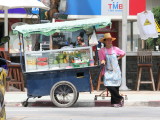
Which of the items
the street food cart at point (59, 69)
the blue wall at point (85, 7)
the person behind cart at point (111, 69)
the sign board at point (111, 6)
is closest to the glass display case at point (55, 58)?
the street food cart at point (59, 69)

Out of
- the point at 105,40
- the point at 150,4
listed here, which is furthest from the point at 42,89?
the point at 150,4

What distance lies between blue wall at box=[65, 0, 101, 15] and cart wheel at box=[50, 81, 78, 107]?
343 inches

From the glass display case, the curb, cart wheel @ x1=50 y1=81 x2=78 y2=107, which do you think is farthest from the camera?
the curb

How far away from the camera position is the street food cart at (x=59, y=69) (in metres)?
13.9

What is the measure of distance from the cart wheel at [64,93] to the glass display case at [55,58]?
19.6 inches

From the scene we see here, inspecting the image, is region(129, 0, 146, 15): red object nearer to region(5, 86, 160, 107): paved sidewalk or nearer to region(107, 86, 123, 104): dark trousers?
region(5, 86, 160, 107): paved sidewalk

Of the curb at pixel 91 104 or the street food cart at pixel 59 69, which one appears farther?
the curb at pixel 91 104

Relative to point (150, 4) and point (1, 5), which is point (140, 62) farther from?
point (150, 4)

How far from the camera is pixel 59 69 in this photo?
13984 millimetres

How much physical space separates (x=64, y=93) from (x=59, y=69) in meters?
0.64

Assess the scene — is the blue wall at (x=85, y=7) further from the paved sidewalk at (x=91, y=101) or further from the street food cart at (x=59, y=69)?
the street food cart at (x=59, y=69)

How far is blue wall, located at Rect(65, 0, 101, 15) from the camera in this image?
22359 millimetres

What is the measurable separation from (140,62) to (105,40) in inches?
174

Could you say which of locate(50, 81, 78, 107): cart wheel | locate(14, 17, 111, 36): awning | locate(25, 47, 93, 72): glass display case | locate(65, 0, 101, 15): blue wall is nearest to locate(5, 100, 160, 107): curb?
locate(50, 81, 78, 107): cart wheel
